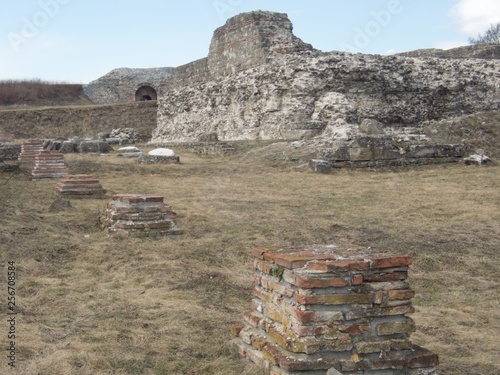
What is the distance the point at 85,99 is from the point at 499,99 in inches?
1056

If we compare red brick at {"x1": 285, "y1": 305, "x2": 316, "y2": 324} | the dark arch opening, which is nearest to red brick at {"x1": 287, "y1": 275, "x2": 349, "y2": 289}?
red brick at {"x1": 285, "y1": 305, "x2": 316, "y2": 324}

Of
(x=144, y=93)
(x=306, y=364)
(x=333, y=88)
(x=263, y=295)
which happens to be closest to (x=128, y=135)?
(x=144, y=93)

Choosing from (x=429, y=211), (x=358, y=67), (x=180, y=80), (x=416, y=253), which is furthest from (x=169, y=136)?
(x=416, y=253)

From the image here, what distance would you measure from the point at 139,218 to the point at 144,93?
3145 centimetres

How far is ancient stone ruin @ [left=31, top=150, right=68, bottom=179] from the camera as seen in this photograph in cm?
1270

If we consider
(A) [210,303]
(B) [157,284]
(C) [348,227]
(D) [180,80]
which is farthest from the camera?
(D) [180,80]

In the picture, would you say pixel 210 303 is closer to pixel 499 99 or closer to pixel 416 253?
pixel 416 253

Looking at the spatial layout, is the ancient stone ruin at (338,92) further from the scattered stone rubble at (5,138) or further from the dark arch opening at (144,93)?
the dark arch opening at (144,93)

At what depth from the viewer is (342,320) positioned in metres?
3.25

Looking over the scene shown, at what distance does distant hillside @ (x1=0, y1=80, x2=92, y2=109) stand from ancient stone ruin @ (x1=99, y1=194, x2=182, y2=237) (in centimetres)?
2911

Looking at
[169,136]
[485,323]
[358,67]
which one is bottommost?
[485,323]

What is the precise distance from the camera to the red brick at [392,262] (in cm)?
338

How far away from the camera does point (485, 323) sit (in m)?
4.56

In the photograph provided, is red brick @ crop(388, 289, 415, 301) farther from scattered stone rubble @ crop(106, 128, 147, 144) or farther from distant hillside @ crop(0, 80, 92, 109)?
distant hillside @ crop(0, 80, 92, 109)
